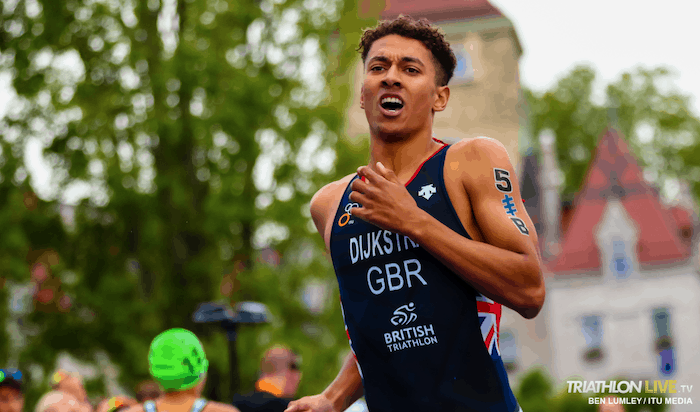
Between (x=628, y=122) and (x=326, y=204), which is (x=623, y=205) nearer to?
(x=628, y=122)

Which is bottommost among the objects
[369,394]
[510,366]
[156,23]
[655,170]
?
[510,366]

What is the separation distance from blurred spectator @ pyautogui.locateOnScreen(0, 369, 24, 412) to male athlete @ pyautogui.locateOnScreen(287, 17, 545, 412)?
4.22 meters

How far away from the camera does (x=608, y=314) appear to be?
107 feet

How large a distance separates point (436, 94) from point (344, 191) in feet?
1.51

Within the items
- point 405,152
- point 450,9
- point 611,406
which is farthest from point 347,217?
point 450,9

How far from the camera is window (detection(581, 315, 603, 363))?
106ft

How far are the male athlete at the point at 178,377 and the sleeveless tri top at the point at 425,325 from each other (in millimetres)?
2112

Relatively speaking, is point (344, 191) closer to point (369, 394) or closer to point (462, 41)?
point (369, 394)

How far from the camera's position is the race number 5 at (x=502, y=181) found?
7.71 feet

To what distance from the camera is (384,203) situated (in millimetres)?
2268

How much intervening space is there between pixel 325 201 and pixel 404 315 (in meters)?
0.67

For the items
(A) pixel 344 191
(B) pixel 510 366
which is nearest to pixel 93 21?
(A) pixel 344 191

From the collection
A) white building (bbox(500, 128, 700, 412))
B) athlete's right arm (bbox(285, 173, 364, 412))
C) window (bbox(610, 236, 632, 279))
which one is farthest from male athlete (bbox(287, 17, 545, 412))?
window (bbox(610, 236, 632, 279))

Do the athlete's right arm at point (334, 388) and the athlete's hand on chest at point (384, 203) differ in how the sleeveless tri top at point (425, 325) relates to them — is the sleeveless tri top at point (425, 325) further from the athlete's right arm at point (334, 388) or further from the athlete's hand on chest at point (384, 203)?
the athlete's right arm at point (334, 388)
